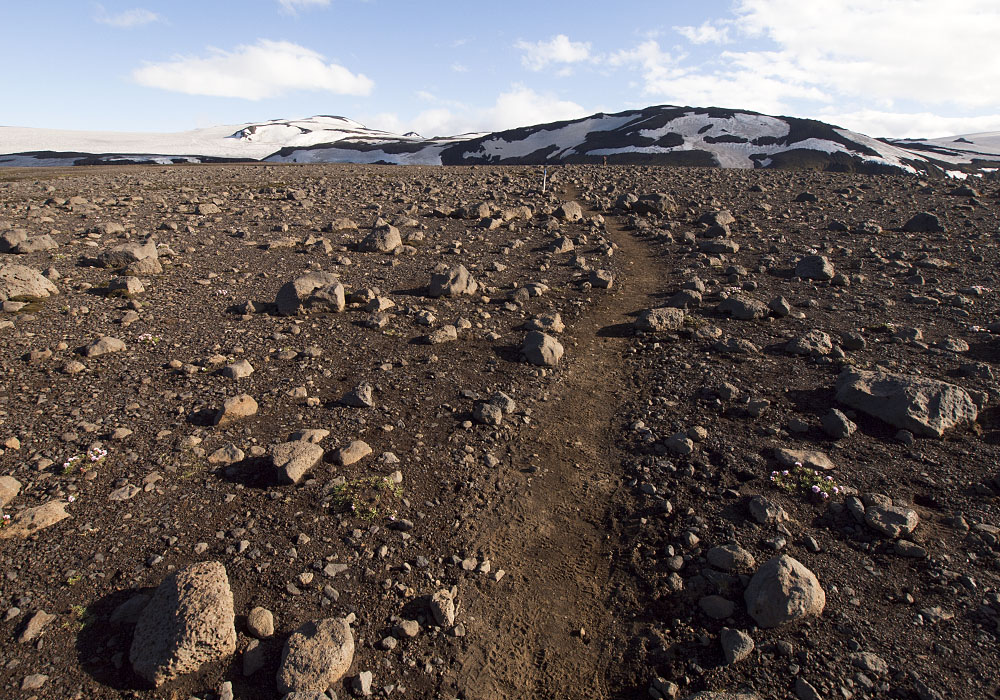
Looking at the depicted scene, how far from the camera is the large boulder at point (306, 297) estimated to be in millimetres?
10758

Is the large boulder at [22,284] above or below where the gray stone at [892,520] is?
above

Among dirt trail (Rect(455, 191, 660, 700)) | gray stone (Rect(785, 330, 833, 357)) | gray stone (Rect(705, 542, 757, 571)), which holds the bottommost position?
dirt trail (Rect(455, 191, 660, 700))

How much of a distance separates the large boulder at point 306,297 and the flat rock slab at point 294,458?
4.87m

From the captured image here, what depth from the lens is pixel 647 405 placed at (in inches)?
316

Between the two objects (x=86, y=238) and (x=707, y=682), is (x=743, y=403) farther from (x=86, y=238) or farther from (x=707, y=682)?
(x=86, y=238)

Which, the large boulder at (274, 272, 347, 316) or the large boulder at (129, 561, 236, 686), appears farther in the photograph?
the large boulder at (274, 272, 347, 316)

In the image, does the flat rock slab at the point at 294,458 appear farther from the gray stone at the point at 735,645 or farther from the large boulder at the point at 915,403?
the large boulder at the point at 915,403

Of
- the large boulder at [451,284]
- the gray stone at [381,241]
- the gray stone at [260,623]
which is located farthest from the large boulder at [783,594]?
the gray stone at [381,241]

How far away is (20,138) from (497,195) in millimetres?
158286

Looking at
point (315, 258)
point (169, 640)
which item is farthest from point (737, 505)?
point (315, 258)

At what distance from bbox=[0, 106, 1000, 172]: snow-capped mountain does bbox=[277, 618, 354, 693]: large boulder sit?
70009 millimetres

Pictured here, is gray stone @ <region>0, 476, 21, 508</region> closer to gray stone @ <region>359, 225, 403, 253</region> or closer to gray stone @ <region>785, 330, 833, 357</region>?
gray stone @ <region>785, 330, 833, 357</region>

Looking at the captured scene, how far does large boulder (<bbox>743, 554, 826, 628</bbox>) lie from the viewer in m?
4.51

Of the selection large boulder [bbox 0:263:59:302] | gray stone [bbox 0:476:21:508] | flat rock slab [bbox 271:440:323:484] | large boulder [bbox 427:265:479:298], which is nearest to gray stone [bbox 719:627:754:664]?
flat rock slab [bbox 271:440:323:484]
